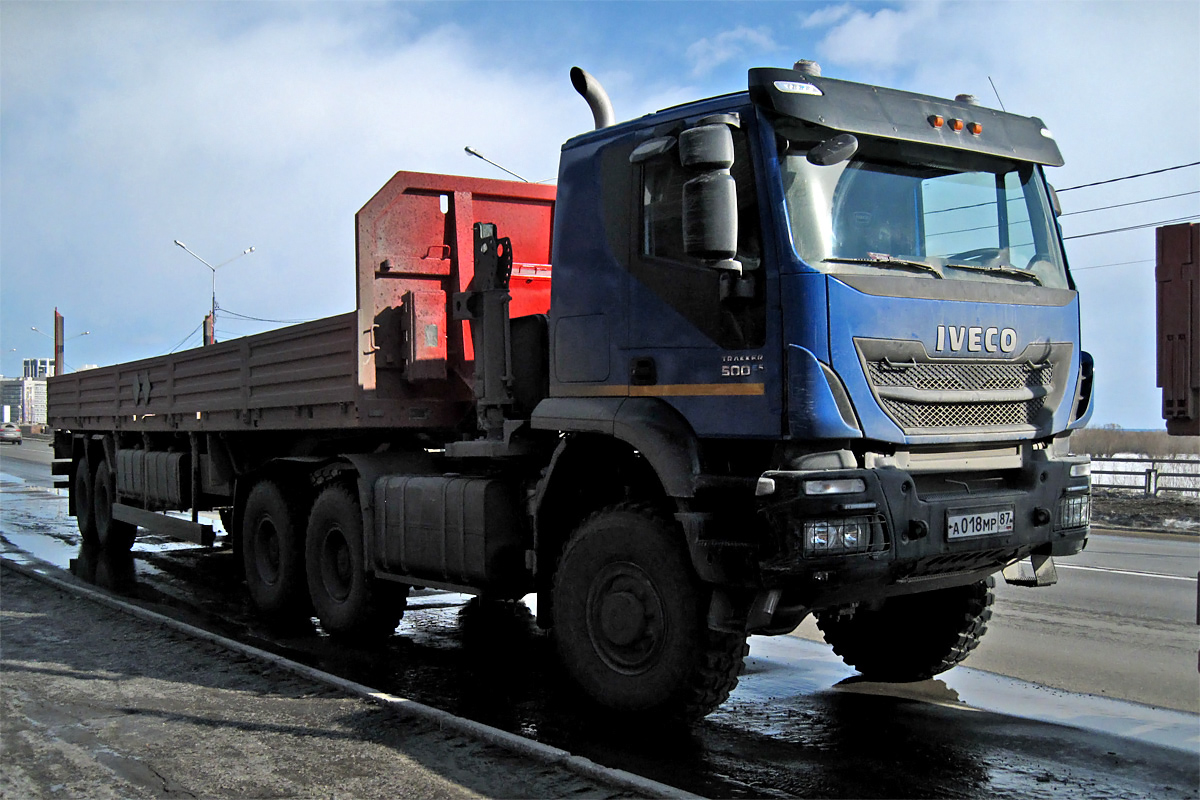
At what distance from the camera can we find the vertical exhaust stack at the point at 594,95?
6473 millimetres

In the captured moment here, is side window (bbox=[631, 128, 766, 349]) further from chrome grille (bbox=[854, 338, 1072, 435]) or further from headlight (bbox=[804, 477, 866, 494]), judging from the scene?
headlight (bbox=[804, 477, 866, 494])

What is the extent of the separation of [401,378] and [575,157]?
2.55m

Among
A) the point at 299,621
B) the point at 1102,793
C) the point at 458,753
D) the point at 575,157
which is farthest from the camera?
the point at 299,621

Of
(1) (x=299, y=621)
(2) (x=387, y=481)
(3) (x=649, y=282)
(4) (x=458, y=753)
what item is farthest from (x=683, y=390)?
(1) (x=299, y=621)

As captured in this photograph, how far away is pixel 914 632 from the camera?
6496 millimetres

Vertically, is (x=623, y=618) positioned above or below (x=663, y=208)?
below

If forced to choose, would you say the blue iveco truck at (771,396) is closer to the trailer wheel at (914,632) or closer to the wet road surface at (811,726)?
the trailer wheel at (914,632)

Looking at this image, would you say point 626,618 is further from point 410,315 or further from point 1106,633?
point 1106,633

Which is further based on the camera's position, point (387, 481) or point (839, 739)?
point (387, 481)

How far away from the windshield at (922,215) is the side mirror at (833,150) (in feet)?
0.11

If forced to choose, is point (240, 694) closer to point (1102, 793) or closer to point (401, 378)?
point (401, 378)

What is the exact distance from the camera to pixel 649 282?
18.6 feet

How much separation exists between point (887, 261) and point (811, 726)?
241 centimetres

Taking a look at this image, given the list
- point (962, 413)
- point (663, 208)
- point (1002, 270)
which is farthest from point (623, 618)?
point (1002, 270)
